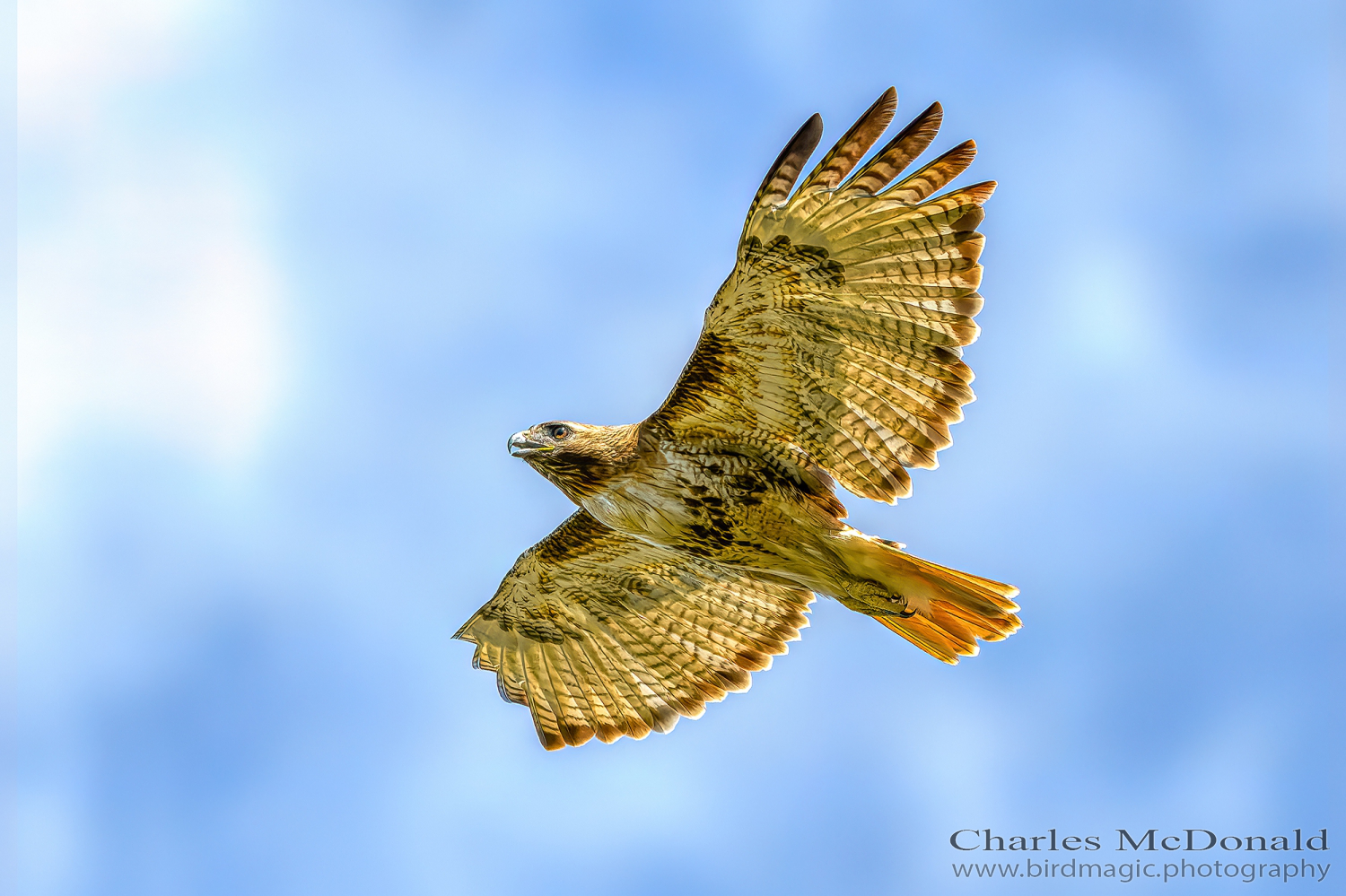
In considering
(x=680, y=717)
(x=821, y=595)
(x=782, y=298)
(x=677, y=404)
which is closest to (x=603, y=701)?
(x=680, y=717)

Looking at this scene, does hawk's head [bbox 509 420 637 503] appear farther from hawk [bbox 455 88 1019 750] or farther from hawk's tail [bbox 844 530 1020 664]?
hawk's tail [bbox 844 530 1020 664]

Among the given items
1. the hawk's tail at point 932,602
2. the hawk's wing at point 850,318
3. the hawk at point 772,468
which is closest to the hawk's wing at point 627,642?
the hawk at point 772,468

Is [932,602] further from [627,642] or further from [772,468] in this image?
[627,642]

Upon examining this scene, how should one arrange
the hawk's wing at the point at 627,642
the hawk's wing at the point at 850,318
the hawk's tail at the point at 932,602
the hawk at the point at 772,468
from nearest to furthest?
1. the hawk's wing at the point at 850,318
2. the hawk at the point at 772,468
3. the hawk's tail at the point at 932,602
4. the hawk's wing at the point at 627,642

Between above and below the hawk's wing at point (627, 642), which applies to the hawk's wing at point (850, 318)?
above

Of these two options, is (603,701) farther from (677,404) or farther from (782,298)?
(782,298)

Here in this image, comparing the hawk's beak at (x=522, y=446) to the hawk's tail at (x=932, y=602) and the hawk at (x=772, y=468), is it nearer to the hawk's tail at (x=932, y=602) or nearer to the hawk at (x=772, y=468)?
the hawk at (x=772, y=468)
